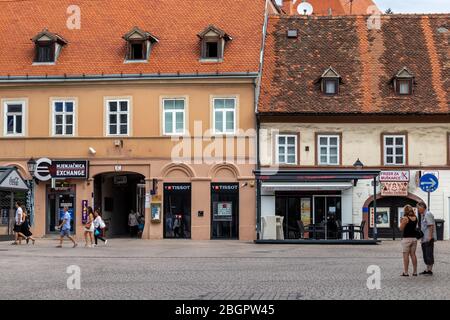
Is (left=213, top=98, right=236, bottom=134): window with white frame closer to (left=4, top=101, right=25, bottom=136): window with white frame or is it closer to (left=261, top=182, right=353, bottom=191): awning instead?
(left=261, top=182, right=353, bottom=191): awning

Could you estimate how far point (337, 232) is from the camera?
137 ft

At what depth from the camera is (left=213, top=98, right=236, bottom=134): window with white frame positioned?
43909 mm

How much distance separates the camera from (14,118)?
45.2 m

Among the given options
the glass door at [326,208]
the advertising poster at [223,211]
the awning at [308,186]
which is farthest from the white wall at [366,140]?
the advertising poster at [223,211]

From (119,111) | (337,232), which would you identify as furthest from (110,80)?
(337,232)

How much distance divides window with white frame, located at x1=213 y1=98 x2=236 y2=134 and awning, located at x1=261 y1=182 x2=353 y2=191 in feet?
10.9

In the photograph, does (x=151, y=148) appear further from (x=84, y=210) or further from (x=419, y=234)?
(x=419, y=234)

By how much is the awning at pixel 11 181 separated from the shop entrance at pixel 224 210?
919cm

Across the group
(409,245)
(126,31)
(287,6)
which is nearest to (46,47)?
(126,31)

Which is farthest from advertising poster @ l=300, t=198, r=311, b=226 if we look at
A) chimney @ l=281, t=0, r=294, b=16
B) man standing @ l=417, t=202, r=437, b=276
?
man standing @ l=417, t=202, r=437, b=276

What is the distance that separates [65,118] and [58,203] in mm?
4336

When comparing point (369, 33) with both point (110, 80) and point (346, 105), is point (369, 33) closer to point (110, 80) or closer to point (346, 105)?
point (346, 105)

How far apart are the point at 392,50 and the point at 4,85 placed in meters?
20.4
